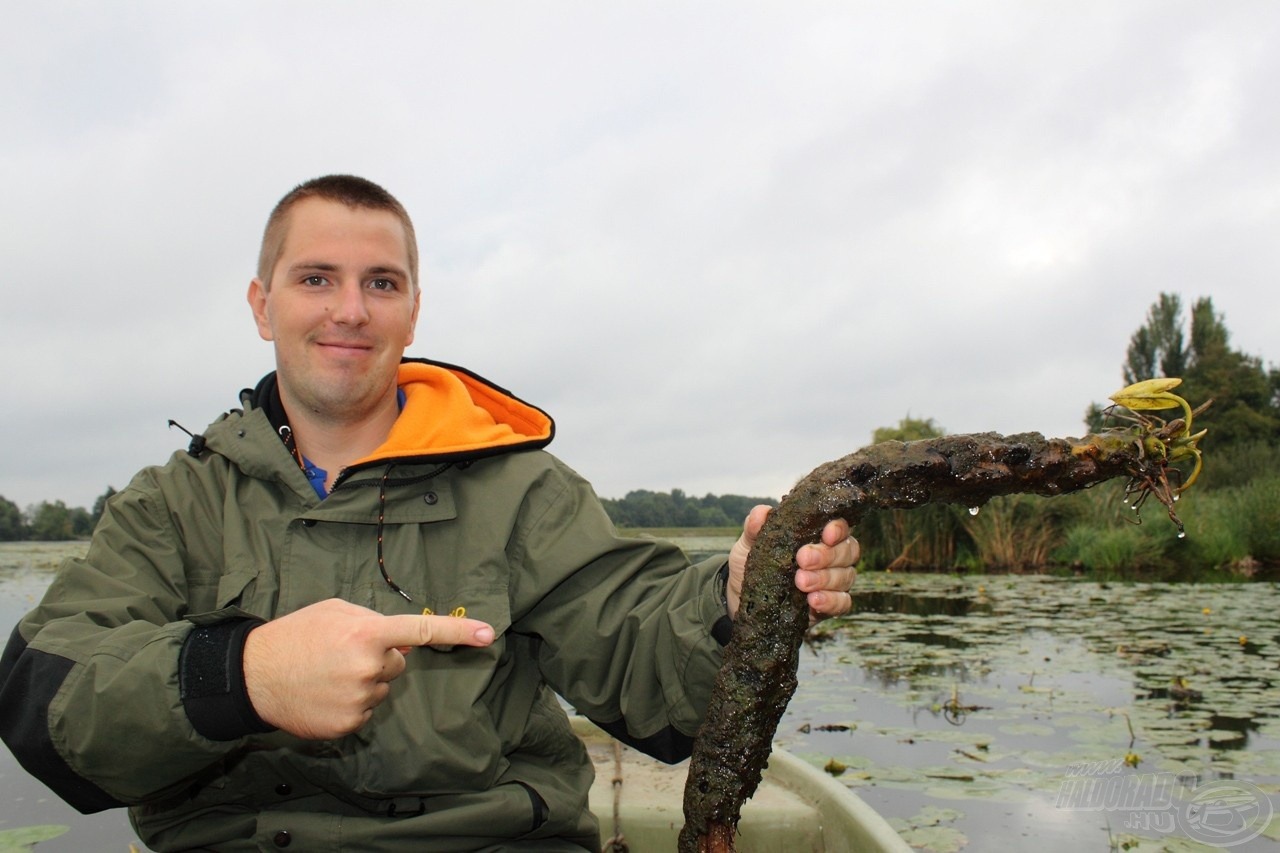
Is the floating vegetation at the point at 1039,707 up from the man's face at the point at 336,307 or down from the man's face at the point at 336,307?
down

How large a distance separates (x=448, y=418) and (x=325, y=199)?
0.71m

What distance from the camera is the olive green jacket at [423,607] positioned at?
2037 mm

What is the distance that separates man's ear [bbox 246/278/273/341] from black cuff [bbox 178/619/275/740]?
49.2 inches

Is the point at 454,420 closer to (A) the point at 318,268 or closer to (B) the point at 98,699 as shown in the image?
(A) the point at 318,268

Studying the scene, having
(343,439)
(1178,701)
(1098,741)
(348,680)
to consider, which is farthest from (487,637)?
(1178,701)

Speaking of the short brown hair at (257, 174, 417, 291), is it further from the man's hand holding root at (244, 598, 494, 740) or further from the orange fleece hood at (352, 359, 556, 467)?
the man's hand holding root at (244, 598, 494, 740)

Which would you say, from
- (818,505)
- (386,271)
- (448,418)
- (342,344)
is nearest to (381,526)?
(448,418)

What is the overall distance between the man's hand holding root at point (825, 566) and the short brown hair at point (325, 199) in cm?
130

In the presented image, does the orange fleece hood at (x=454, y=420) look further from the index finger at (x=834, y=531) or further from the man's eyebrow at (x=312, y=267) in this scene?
the index finger at (x=834, y=531)

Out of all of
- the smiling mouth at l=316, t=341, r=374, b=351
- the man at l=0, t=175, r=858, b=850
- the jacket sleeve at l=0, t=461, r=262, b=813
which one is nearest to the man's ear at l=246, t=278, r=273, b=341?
the man at l=0, t=175, r=858, b=850

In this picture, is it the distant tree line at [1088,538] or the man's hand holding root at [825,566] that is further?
the distant tree line at [1088,538]

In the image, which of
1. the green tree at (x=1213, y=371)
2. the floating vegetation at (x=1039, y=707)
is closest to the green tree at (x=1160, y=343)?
the green tree at (x=1213, y=371)

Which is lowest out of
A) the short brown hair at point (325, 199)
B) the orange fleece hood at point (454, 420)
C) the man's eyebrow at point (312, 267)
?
the orange fleece hood at point (454, 420)

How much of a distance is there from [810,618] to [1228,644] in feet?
25.4
